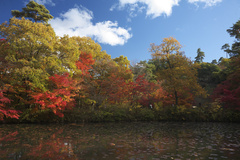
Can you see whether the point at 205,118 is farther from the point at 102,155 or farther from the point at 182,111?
the point at 102,155

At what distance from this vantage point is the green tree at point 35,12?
1175 inches

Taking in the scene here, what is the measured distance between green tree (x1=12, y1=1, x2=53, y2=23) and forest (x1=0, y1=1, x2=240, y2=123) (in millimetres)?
9513

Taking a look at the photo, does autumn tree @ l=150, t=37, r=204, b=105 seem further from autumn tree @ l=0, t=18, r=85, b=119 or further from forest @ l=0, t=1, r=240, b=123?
autumn tree @ l=0, t=18, r=85, b=119

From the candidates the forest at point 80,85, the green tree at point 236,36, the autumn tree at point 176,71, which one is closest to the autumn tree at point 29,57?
the forest at point 80,85

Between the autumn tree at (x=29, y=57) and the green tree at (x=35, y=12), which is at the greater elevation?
the green tree at (x=35, y=12)

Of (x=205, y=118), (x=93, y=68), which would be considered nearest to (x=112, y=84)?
(x=93, y=68)

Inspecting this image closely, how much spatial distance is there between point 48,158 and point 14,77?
13.6 meters

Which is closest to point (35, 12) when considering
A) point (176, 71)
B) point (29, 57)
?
point (29, 57)

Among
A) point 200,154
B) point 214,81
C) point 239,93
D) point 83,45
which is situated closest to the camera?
point 200,154

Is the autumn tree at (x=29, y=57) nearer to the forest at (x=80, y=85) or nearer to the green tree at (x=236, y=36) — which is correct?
the forest at (x=80, y=85)

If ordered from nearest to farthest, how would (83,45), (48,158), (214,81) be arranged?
(48,158)
(83,45)
(214,81)

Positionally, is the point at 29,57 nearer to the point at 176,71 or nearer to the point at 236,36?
the point at 176,71

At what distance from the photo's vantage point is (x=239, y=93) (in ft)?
63.5

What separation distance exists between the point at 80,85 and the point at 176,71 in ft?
42.3
